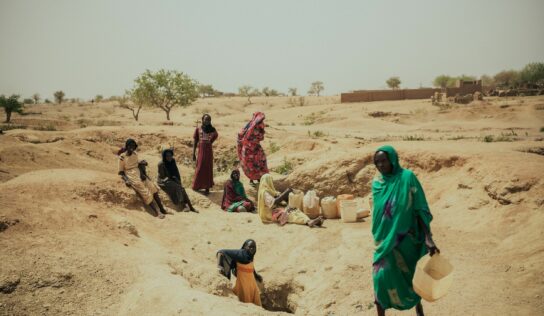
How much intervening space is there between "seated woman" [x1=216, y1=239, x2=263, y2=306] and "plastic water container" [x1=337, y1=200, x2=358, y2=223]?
2930mm

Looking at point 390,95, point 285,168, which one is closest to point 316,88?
point 390,95

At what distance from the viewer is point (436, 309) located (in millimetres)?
4301

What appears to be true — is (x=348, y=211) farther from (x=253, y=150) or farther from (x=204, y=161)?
(x=204, y=161)

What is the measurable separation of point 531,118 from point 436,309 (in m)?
22.4

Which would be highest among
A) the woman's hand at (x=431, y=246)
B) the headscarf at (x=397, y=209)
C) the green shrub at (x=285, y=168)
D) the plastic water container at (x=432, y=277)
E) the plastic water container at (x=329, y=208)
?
the headscarf at (x=397, y=209)

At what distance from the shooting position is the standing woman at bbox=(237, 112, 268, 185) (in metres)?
9.93

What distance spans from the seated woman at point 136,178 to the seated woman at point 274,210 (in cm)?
203

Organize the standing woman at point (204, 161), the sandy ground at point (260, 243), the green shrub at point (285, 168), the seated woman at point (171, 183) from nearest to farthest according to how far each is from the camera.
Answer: the sandy ground at point (260, 243) < the seated woman at point (171, 183) < the standing woman at point (204, 161) < the green shrub at point (285, 168)

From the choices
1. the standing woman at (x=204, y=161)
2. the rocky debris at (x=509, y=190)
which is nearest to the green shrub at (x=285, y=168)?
the standing woman at (x=204, y=161)

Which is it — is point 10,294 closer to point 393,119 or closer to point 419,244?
point 419,244

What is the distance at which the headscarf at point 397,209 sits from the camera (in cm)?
357

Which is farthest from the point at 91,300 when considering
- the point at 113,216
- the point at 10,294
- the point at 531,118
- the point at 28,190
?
the point at 531,118

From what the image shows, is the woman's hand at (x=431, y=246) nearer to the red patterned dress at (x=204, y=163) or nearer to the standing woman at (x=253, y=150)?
the standing woman at (x=253, y=150)

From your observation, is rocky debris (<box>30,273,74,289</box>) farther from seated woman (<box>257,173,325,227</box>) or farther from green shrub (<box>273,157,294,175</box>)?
green shrub (<box>273,157,294,175</box>)
